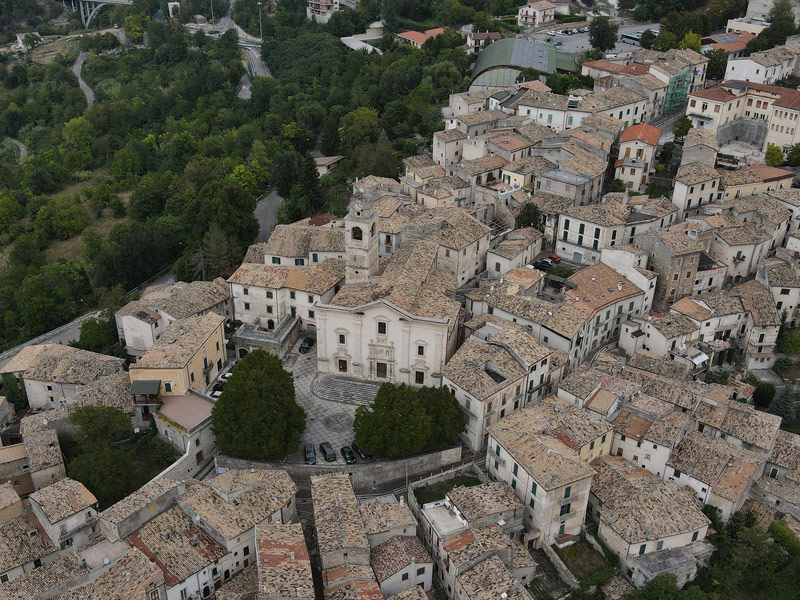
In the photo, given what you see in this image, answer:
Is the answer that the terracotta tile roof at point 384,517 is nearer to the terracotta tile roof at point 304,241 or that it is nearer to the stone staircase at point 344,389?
the stone staircase at point 344,389

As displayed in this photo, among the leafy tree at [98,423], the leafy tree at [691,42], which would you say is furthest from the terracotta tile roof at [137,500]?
the leafy tree at [691,42]

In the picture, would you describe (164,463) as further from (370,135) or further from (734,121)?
(734,121)

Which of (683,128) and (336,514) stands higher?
(683,128)

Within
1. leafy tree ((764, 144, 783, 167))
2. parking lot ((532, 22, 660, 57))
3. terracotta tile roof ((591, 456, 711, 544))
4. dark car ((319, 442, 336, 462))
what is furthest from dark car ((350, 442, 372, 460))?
parking lot ((532, 22, 660, 57))

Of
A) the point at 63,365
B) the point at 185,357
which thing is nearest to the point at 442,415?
the point at 185,357

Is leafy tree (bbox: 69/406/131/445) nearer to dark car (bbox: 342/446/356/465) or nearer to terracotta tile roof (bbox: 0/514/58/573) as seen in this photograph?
terracotta tile roof (bbox: 0/514/58/573)

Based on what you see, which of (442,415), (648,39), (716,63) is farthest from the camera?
(648,39)

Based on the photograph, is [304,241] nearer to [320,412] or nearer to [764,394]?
[320,412]

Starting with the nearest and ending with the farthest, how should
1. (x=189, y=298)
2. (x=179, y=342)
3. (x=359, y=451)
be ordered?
(x=359, y=451) → (x=179, y=342) → (x=189, y=298)
